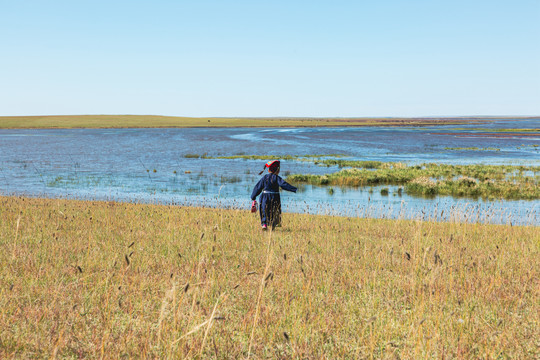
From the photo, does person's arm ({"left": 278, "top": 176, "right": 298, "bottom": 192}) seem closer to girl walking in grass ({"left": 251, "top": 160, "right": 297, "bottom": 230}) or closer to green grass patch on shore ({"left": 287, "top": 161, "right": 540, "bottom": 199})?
girl walking in grass ({"left": 251, "top": 160, "right": 297, "bottom": 230})

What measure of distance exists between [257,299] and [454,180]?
27.5 meters

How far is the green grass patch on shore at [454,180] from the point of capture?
85.6 ft

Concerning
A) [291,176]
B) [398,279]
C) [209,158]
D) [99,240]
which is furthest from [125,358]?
[209,158]

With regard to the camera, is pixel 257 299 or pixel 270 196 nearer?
pixel 257 299

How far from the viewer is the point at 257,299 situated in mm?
5086

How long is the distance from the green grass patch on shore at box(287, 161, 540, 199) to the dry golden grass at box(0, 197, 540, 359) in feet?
60.7

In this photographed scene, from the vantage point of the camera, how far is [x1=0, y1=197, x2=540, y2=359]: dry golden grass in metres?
3.99

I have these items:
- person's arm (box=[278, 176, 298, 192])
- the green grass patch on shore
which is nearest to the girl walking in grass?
person's arm (box=[278, 176, 298, 192])

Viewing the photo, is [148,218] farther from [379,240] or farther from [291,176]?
[291,176]

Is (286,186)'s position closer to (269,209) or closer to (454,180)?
(269,209)

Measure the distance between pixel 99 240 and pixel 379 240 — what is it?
5.61 metres

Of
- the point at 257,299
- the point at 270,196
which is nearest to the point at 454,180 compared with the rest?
the point at 270,196

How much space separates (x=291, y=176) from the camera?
32.8 metres

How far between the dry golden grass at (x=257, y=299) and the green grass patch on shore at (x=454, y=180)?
1850cm
